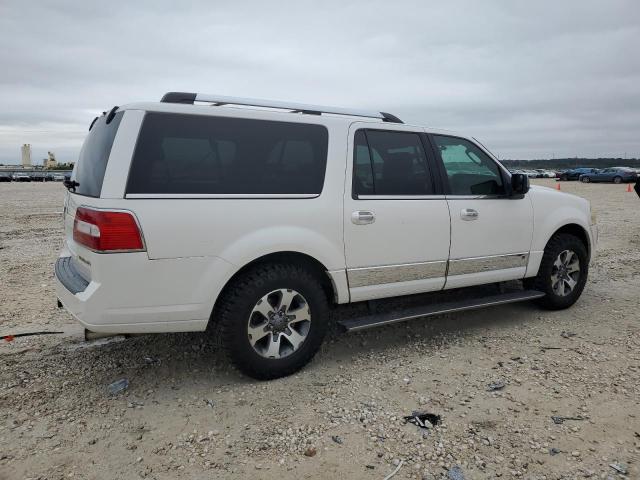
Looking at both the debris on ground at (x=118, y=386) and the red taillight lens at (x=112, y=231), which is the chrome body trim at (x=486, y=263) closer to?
the red taillight lens at (x=112, y=231)

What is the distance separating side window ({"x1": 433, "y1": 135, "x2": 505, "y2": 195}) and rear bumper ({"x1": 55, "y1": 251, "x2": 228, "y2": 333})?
2307 millimetres

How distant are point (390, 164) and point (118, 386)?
270 centimetres

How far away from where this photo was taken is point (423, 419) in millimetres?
2988

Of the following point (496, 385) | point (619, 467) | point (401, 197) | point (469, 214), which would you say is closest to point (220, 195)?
point (401, 197)

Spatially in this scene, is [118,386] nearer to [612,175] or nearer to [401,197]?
[401,197]

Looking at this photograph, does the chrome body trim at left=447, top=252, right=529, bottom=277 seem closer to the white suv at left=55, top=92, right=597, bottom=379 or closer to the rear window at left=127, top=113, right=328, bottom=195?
the white suv at left=55, top=92, right=597, bottom=379

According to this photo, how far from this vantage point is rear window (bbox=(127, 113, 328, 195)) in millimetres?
3016

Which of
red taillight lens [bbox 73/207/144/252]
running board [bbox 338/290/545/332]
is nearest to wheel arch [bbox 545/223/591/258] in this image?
running board [bbox 338/290/545/332]

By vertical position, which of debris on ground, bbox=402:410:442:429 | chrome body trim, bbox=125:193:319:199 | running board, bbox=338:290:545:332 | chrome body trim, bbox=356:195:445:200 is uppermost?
chrome body trim, bbox=125:193:319:199

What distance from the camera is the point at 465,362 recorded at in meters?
3.84

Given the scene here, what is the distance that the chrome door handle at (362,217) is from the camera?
363 centimetres

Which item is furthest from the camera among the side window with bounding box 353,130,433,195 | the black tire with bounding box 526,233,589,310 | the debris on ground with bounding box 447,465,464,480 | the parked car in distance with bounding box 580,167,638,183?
the parked car in distance with bounding box 580,167,638,183

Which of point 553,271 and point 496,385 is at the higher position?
point 553,271

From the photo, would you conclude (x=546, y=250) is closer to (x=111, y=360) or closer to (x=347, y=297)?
(x=347, y=297)
